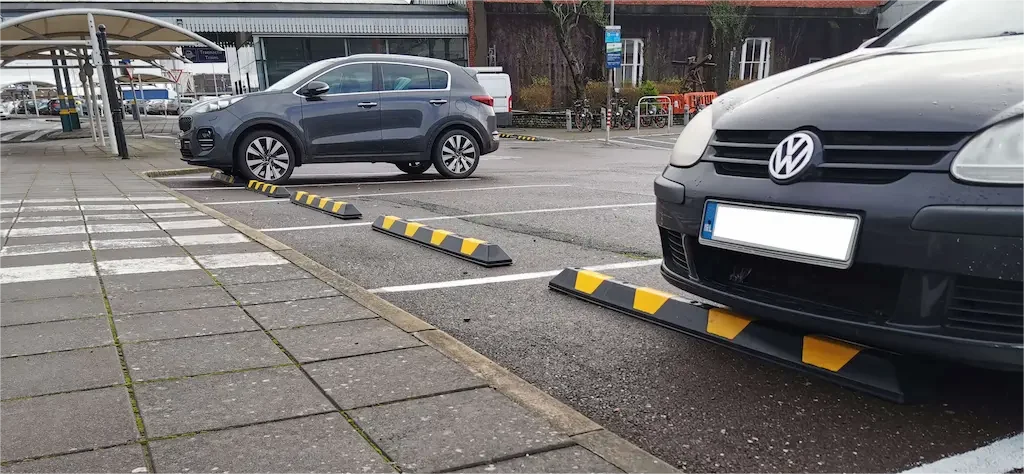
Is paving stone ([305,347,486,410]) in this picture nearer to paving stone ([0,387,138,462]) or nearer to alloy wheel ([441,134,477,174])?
paving stone ([0,387,138,462])

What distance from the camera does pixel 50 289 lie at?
377 centimetres

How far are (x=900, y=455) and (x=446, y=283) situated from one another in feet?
8.51

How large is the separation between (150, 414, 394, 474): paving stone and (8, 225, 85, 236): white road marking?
4263 mm

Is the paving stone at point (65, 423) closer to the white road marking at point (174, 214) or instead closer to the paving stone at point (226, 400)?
the paving stone at point (226, 400)

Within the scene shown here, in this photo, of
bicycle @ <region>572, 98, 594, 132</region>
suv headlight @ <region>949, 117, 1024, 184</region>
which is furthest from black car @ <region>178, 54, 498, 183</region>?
bicycle @ <region>572, 98, 594, 132</region>

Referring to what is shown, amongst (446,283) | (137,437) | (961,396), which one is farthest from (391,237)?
(961,396)

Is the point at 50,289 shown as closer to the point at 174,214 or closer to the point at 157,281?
the point at 157,281

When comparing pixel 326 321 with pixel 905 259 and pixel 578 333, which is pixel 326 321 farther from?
pixel 905 259

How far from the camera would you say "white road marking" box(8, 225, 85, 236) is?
5461mm

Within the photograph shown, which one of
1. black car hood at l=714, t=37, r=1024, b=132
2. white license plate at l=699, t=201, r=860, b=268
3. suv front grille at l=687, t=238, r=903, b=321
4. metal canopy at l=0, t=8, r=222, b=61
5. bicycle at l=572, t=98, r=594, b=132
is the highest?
metal canopy at l=0, t=8, r=222, b=61

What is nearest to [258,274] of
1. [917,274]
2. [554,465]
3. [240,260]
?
[240,260]

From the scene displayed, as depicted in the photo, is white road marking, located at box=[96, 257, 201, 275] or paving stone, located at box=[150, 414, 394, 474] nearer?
paving stone, located at box=[150, 414, 394, 474]

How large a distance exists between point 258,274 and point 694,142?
266 cm

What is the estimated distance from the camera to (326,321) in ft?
10.6
